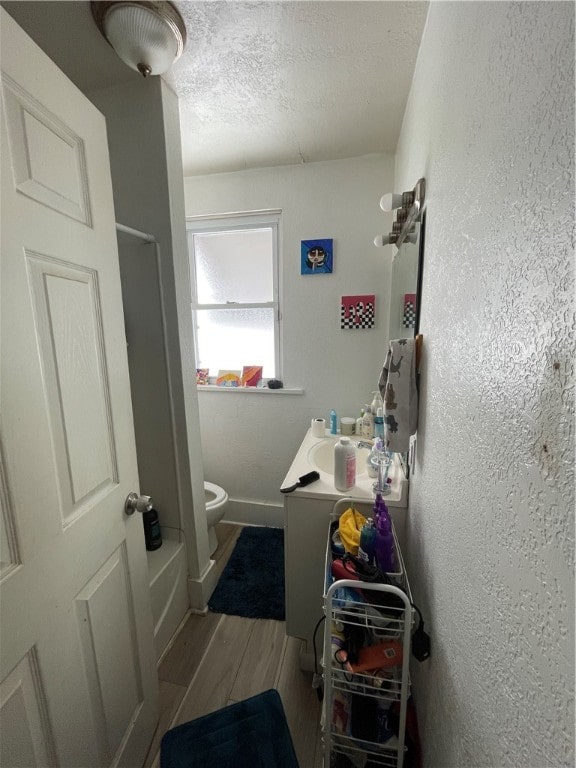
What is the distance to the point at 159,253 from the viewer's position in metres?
1.37

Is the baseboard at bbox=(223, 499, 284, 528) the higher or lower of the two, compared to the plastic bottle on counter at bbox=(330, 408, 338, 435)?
lower

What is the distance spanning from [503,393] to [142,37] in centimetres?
147

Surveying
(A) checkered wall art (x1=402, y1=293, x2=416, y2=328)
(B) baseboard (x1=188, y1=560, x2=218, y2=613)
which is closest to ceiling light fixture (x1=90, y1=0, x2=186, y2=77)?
(A) checkered wall art (x1=402, y1=293, x2=416, y2=328)

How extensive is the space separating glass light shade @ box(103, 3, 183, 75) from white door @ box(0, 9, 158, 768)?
0.43 m

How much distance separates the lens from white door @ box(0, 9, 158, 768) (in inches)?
23.6

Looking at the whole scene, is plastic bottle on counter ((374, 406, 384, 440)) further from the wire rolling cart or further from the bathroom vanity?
the wire rolling cart

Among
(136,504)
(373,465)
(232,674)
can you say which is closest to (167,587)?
(232,674)

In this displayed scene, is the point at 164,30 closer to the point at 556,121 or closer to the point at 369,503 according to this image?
the point at 556,121

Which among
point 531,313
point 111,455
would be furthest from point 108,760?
point 531,313

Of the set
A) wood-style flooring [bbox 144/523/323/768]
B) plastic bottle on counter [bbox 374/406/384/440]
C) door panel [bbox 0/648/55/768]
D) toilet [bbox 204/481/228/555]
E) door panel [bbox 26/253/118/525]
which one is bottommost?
wood-style flooring [bbox 144/523/323/768]

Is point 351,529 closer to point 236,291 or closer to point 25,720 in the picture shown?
point 25,720

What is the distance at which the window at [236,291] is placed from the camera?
2070 mm

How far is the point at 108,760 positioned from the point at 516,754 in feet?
3.51

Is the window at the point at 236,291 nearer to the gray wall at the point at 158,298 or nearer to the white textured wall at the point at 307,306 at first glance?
the white textured wall at the point at 307,306
